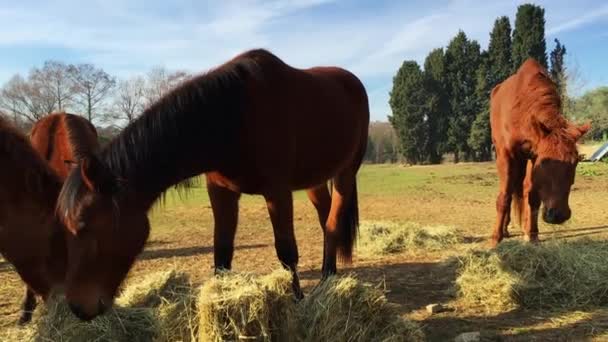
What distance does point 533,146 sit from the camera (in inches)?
207

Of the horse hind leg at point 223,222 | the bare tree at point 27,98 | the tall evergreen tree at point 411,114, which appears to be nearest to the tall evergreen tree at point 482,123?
the tall evergreen tree at point 411,114

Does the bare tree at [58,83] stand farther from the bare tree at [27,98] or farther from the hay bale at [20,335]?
the hay bale at [20,335]

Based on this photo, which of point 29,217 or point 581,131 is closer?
point 29,217

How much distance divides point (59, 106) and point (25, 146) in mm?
23660

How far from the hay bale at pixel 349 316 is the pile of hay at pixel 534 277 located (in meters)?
1.36

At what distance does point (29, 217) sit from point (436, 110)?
43.3 m

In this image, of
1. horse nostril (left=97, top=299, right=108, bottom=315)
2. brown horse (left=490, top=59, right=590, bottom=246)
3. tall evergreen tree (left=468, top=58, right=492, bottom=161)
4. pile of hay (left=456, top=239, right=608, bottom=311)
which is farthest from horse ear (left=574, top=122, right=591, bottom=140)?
tall evergreen tree (left=468, top=58, right=492, bottom=161)

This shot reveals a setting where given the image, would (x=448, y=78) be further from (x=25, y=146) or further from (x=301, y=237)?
(x=25, y=146)

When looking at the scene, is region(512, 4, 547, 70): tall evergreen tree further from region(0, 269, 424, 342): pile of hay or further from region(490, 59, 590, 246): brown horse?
region(0, 269, 424, 342): pile of hay

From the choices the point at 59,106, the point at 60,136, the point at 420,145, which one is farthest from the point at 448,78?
the point at 60,136

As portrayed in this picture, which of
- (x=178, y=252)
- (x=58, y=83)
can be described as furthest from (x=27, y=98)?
(x=178, y=252)

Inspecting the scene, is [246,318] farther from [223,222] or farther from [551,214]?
[551,214]

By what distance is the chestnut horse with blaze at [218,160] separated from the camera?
8.79 feet

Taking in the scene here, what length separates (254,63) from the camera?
147 inches
